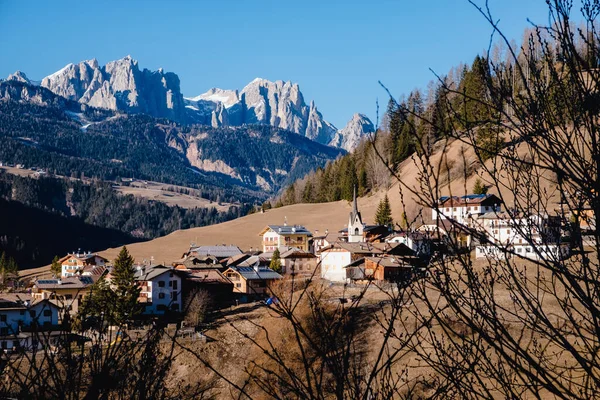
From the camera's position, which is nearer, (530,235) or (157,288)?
(530,235)

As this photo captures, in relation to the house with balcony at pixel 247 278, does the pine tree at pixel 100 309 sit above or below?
above

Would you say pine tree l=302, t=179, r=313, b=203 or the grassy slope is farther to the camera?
pine tree l=302, t=179, r=313, b=203

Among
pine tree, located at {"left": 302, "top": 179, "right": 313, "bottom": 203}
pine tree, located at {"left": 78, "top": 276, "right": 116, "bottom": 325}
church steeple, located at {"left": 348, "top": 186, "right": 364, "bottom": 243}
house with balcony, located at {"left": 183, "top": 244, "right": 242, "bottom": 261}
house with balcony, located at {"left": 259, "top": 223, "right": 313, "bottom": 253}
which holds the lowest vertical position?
house with balcony, located at {"left": 183, "top": 244, "right": 242, "bottom": 261}

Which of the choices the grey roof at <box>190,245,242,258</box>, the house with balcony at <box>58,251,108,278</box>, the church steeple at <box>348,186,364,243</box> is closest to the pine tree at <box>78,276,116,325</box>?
the church steeple at <box>348,186,364,243</box>

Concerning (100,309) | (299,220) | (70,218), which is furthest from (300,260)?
(70,218)

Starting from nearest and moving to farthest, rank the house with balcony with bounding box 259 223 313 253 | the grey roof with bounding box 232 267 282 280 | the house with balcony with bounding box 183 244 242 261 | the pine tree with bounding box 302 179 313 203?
1. the grey roof with bounding box 232 267 282 280
2. the house with balcony with bounding box 183 244 242 261
3. the house with balcony with bounding box 259 223 313 253
4. the pine tree with bounding box 302 179 313 203

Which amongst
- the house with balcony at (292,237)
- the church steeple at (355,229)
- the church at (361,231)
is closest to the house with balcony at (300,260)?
the church at (361,231)

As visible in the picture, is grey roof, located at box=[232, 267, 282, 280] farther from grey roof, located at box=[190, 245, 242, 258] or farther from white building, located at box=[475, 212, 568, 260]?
white building, located at box=[475, 212, 568, 260]

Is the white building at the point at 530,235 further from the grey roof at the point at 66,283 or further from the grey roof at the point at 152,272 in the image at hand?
the grey roof at the point at 66,283

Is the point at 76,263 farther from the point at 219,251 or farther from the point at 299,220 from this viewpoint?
the point at 299,220

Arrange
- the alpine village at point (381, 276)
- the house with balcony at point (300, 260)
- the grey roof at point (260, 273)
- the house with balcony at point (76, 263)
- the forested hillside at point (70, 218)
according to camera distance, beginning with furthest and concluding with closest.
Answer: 1. the forested hillside at point (70, 218)
2. the house with balcony at point (76, 263)
3. the house with balcony at point (300, 260)
4. the grey roof at point (260, 273)
5. the alpine village at point (381, 276)

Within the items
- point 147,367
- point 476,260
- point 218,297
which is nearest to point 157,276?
point 218,297

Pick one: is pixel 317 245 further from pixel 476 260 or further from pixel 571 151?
pixel 571 151

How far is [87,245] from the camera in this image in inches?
5502
